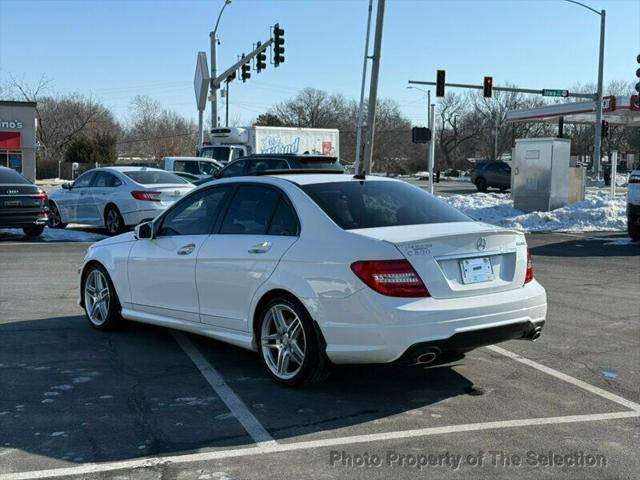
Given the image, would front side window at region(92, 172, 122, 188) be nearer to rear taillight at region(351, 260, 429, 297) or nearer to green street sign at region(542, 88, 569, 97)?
rear taillight at region(351, 260, 429, 297)

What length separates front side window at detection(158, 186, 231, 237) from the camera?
6246 mm

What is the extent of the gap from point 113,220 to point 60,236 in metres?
1.37

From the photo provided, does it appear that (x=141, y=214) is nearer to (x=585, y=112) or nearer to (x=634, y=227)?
(x=634, y=227)

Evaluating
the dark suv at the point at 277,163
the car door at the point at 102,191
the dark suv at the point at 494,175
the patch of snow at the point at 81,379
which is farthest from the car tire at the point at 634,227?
the dark suv at the point at 494,175

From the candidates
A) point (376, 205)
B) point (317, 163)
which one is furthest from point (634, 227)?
point (376, 205)

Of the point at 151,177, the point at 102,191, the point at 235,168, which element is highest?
the point at 235,168

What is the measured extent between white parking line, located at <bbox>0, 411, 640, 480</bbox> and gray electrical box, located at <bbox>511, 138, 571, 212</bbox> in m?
18.6

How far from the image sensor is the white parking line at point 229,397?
4455mm

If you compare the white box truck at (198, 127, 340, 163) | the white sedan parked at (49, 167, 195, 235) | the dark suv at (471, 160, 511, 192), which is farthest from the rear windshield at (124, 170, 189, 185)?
the dark suv at (471, 160, 511, 192)

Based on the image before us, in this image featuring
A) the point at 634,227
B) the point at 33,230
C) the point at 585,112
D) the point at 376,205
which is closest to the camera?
the point at 376,205

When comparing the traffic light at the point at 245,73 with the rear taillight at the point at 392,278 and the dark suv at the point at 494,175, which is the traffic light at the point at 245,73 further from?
the rear taillight at the point at 392,278

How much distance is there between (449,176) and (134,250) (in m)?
71.8

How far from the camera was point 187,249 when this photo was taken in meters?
6.23

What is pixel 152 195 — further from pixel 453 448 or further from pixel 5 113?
pixel 5 113
